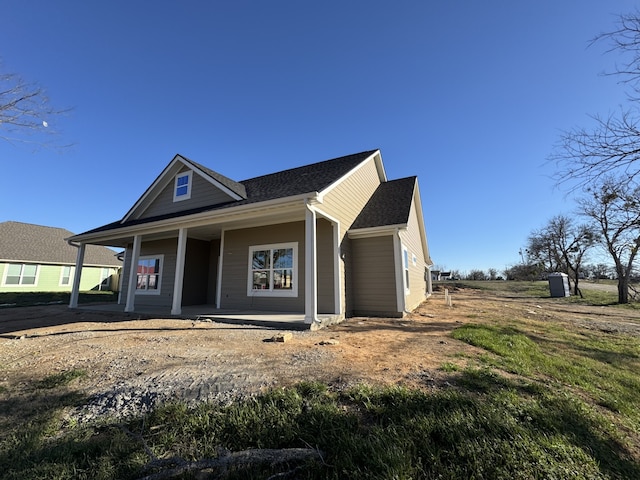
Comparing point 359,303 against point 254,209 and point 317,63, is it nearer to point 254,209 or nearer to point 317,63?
point 254,209

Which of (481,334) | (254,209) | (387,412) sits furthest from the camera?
(254,209)

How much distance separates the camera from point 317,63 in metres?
10.4

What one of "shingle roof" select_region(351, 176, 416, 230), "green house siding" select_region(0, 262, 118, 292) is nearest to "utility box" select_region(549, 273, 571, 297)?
"shingle roof" select_region(351, 176, 416, 230)

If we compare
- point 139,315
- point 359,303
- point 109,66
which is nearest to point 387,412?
point 359,303

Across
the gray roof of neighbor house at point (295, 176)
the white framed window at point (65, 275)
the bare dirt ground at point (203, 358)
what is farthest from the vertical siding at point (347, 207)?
the white framed window at point (65, 275)

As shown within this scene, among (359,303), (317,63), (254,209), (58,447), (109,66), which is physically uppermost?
(317,63)

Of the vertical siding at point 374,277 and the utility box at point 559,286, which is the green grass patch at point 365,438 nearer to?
the vertical siding at point 374,277

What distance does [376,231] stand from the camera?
9.07m

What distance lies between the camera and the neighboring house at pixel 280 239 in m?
8.22

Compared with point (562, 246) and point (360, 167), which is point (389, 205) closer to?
point (360, 167)

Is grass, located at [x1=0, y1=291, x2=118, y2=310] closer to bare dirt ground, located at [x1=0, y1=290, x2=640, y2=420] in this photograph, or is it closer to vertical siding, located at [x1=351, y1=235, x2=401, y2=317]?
bare dirt ground, located at [x1=0, y1=290, x2=640, y2=420]

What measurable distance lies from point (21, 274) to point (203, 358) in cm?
2671

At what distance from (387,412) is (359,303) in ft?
22.4

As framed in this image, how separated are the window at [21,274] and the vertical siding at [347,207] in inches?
1043
